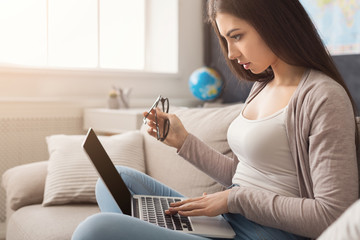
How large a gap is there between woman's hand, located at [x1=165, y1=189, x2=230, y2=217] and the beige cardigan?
22 millimetres

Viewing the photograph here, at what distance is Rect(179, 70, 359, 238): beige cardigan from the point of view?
2.97ft

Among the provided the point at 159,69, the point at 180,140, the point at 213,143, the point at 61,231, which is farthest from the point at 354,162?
the point at 159,69

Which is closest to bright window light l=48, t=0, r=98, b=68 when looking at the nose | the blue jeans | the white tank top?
the blue jeans

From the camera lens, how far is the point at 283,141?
1041mm

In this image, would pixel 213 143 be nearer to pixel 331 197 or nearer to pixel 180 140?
pixel 180 140

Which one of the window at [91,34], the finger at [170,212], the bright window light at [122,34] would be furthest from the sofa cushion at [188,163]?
the bright window light at [122,34]

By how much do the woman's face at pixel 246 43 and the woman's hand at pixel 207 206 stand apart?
1.13 ft

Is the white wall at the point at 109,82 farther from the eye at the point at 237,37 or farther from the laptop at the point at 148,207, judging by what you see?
the eye at the point at 237,37

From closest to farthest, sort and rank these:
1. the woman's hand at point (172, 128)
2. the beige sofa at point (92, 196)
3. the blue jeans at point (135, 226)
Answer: the blue jeans at point (135, 226)
the woman's hand at point (172, 128)
the beige sofa at point (92, 196)

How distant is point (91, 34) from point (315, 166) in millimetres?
2631

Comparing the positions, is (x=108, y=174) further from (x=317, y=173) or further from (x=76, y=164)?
(x=76, y=164)

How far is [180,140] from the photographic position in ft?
4.35

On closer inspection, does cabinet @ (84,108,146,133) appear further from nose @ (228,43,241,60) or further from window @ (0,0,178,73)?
nose @ (228,43,241,60)

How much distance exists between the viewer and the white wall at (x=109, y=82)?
2729mm
